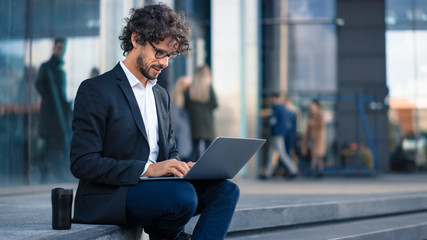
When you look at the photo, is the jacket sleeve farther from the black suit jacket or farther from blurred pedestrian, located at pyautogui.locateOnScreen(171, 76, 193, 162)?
blurred pedestrian, located at pyautogui.locateOnScreen(171, 76, 193, 162)

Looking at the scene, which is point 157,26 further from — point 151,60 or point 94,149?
point 94,149

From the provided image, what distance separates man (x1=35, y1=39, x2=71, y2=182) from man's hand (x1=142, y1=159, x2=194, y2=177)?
4285 millimetres

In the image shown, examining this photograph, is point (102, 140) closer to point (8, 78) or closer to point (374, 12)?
point (8, 78)

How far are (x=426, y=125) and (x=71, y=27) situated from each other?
40.3 feet

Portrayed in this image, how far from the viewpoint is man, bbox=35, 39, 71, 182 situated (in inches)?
276

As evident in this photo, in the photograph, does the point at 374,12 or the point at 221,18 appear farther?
the point at 374,12

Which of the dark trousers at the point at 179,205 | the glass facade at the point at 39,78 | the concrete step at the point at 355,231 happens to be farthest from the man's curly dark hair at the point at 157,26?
the glass facade at the point at 39,78

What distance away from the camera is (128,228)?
321 cm

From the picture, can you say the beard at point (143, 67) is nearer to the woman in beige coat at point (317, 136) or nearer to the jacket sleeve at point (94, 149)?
the jacket sleeve at point (94, 149)

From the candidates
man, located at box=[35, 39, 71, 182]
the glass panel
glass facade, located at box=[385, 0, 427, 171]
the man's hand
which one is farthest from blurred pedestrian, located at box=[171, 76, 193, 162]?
glass facade, located at box=[385, 0, 427, 171]

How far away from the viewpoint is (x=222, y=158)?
9.80 feet

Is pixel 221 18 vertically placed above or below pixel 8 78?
above

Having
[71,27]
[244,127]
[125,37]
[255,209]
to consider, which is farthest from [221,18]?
[125,37]

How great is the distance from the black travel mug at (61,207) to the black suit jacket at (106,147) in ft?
0.17
